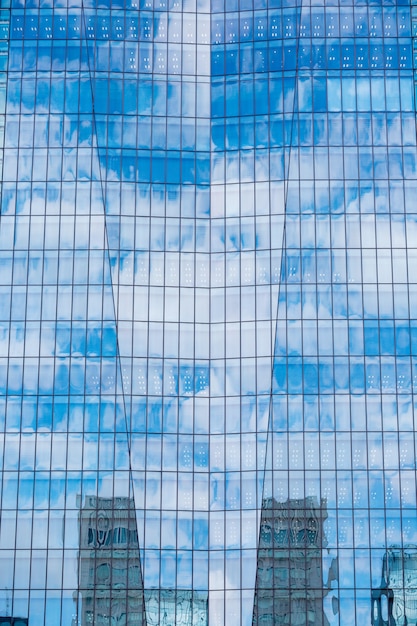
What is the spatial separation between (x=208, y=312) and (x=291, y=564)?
60.2 ft

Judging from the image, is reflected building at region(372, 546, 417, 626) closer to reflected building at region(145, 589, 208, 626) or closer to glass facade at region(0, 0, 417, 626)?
glass facade at region(0, 0, 417, 626)

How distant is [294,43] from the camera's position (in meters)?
Result: 85.8

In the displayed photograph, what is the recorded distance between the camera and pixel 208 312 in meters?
82.4

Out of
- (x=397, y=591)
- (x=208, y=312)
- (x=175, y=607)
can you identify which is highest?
(x=208, y=312)

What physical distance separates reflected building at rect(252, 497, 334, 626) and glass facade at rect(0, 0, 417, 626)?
144 mm

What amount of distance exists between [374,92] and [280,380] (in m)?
22.5

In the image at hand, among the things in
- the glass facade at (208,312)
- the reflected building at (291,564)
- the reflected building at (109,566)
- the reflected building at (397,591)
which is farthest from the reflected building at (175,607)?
the reflected building at (397,591)

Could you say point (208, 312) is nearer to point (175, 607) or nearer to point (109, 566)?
point (109, 566)

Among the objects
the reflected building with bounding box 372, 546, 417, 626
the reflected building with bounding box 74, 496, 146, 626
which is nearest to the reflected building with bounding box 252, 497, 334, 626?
the reflected building with bounding box 372, 546, 417, 626

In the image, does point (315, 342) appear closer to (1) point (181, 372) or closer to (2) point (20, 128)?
(1) point (181, 372)

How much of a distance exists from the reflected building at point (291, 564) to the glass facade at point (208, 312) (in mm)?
144

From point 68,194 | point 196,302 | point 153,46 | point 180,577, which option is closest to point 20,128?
point 68,194

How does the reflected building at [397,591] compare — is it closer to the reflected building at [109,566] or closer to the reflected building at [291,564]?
the reflected building at [291,564]

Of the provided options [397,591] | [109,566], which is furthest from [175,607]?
[397,591]
